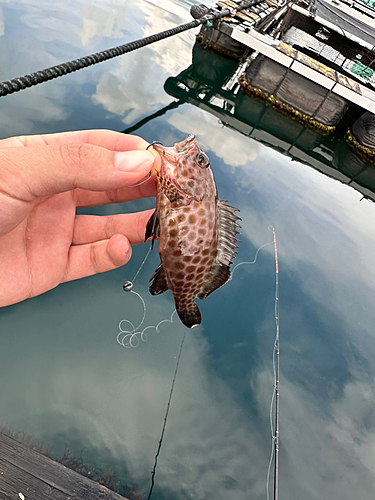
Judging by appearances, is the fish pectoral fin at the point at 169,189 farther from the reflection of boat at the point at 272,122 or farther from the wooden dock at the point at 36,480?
the reflection of boat at the point at 272,122

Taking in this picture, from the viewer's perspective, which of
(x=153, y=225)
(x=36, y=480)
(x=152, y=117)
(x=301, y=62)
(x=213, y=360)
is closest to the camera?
(x=153, y=225)

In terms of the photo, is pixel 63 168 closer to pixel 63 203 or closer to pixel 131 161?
pixel 131 161

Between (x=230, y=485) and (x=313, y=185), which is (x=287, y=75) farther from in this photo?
(x=230, y=485)

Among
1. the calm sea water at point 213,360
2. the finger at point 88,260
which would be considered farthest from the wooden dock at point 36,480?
the finger at point 88,260

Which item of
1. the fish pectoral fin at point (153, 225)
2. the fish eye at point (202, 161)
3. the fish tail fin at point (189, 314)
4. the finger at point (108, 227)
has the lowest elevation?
the finger at point (108, 227)

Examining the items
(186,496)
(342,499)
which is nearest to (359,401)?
(342,499)

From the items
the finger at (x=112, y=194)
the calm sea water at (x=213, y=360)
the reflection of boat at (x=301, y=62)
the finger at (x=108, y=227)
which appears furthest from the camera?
the reflection of boat at (x=301, y=62)

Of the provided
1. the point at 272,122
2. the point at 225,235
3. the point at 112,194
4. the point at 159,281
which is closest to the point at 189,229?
the point at 225,235
